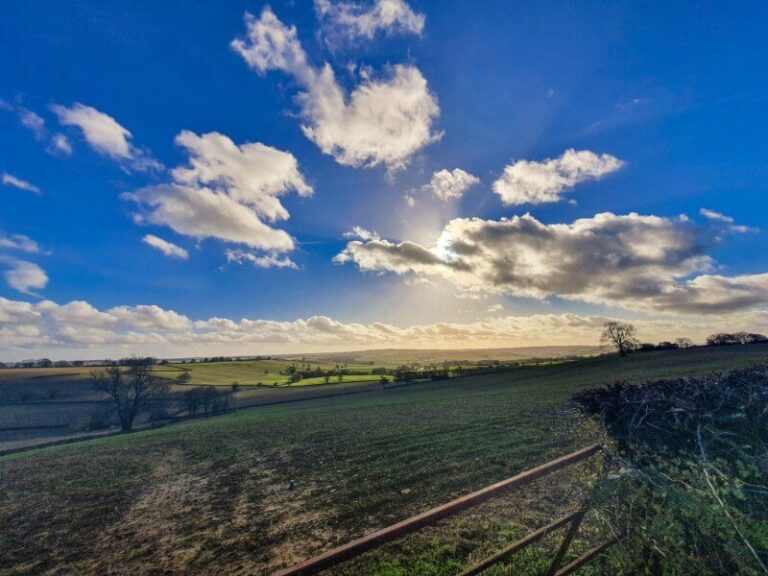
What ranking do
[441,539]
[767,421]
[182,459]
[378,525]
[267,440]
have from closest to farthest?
[767,421] < [441,539] < [378,525] < [182,459] < [267,440]

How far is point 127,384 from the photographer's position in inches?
2111

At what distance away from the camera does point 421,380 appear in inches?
3467

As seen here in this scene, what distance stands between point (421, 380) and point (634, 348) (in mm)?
52688

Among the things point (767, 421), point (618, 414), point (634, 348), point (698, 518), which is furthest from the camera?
point (634, 348)

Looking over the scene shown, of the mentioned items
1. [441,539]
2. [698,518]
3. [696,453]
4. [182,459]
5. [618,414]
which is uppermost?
[618,414]

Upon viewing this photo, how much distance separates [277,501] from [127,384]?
5460cm

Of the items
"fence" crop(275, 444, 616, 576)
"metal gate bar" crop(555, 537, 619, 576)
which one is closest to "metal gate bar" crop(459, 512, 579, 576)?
"fence" crop(275, 444, 616, 576)

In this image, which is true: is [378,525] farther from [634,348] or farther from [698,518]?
[634,348]

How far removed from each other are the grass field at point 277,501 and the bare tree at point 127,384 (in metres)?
28.8

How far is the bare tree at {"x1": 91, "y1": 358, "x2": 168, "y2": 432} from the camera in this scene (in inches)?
1987

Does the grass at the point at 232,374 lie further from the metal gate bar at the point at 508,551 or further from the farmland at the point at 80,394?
the metal gate bar at the point at 508,551

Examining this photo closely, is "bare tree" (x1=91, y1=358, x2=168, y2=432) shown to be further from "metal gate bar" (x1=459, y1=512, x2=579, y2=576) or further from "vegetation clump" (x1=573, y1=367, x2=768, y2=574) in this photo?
"vegetation clump" (x1=573, y1=367, x2=768, y2=574)

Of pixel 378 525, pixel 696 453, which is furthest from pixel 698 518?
pixel 378 525

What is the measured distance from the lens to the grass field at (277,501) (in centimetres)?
844
